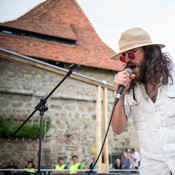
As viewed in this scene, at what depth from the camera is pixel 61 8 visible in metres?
12.4

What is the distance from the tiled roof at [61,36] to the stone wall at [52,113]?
71 cm

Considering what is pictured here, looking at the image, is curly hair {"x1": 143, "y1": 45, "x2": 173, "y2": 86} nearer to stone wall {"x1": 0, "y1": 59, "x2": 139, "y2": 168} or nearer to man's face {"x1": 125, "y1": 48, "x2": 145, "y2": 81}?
man's face {"x1": 125, "y1": 48, "x2": 145, "y2": 81}

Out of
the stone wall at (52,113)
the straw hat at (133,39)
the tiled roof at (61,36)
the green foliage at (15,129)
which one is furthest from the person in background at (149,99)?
the tiled roof at (61,36)

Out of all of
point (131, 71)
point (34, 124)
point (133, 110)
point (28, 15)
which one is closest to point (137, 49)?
point (131, 71)

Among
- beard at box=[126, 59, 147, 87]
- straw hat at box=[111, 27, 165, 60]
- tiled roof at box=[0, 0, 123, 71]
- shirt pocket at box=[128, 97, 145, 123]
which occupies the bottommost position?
shirt pocket at box=[128, 97, 145, 123]

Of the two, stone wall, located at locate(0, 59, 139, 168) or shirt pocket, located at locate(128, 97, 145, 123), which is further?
stone wall, located at locate(0, 59, 139, 168)

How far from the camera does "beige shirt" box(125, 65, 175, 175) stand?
1.37 metres

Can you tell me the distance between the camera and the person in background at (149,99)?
1396mm

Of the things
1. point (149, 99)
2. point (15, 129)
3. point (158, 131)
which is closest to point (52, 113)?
point (15, 129)

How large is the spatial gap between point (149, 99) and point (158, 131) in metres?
0.26

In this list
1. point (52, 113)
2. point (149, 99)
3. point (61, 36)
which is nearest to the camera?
point (149, 99)

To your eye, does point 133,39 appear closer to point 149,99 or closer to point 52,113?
point 149,99

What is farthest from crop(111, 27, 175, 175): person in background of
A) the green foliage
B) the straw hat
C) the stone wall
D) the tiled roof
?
the tiled roof

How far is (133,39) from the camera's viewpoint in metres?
1.76
